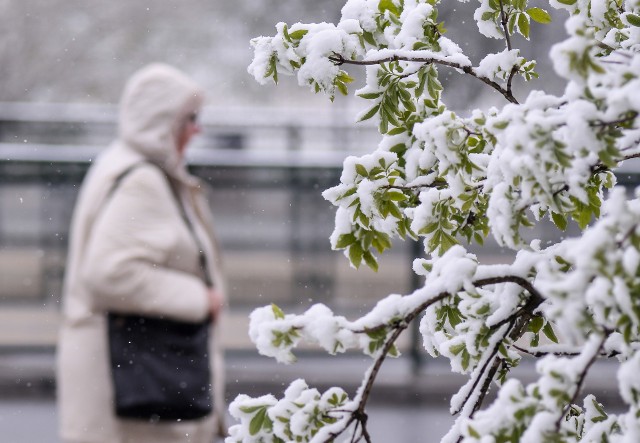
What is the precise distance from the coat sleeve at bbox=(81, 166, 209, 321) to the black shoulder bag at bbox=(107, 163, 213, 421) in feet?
Result: 0.18

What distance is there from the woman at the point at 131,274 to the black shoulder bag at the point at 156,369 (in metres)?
0.04

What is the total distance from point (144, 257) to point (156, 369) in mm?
395

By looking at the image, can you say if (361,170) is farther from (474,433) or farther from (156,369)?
(156,369)

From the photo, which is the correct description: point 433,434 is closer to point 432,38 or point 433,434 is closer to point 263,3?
point 432,38

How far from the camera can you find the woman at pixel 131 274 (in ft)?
11.7

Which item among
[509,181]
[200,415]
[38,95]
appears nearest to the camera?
[509,181]

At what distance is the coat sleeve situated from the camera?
3596 mm

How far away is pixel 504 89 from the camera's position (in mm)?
1656

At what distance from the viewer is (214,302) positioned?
3.72m

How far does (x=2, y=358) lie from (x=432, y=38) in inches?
226

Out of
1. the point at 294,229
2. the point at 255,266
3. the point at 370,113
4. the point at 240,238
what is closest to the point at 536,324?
the point at 370,113

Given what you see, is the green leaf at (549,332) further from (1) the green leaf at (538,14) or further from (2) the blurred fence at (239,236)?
(2) the blurred fence at (239,236)

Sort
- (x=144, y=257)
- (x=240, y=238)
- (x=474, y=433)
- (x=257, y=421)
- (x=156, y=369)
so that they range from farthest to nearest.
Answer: (x=240, y=238) < (x=144, y=257) < (x=156, y=369) < (x=257, y=421) < (x=474, y=433)

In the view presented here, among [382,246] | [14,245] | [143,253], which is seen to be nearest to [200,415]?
[143,253]
